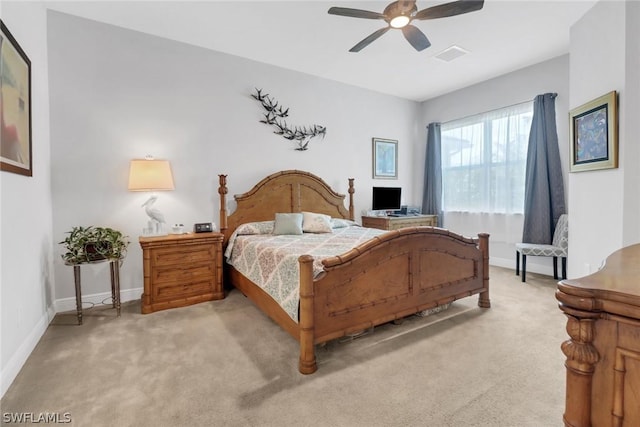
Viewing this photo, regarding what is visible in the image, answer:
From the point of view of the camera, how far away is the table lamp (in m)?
3.11

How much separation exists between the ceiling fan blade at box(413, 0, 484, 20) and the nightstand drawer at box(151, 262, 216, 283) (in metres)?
3.15

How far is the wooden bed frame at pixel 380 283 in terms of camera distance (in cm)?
202

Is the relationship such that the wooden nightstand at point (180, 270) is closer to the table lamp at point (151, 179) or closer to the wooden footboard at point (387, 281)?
the table lamp at point (151, 179)

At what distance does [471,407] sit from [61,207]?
12.9 feet

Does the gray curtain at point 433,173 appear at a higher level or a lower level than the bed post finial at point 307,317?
higher

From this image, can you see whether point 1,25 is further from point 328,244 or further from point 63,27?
point 328,244

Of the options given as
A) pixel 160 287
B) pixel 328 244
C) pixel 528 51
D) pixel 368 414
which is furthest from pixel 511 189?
pixel 160 287

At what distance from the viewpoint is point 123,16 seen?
10.2 feet

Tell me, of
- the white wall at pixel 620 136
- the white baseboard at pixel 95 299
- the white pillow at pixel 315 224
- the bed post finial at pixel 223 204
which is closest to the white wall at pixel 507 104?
the white wall at pixel 620 136

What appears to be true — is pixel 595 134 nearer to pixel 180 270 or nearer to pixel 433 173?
pixel 433 173

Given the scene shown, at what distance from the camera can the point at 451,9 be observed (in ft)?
7.66

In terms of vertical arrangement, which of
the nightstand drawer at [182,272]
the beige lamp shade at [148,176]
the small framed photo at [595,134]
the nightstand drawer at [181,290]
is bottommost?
the nightstand drawer at [181,290]

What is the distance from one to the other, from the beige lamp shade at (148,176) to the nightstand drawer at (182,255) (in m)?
0.67

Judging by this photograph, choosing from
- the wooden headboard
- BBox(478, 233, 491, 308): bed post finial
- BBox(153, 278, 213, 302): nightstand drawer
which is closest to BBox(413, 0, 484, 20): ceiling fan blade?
BBox(478, 233, 491, 308): bed post finial
